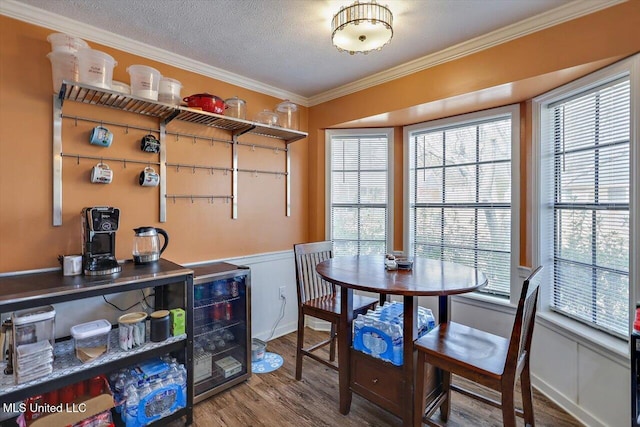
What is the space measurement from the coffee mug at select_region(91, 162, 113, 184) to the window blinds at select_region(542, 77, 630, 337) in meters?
3.19

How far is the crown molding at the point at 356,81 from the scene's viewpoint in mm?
1822

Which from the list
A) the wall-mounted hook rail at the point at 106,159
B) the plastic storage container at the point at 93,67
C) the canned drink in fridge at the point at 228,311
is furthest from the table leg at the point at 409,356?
the plastic storage container at the point at 93,67

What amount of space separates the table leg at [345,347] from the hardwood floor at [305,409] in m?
0.12

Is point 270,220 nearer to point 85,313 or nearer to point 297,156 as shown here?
point 297,156

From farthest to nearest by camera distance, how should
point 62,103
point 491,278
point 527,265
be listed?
point 491,278 → point 527,265 → point 62,103

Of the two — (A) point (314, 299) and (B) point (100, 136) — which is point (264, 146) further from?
(A) point (314, 299)

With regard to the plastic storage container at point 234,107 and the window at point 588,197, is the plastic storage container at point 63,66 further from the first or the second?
the window at point 588,197

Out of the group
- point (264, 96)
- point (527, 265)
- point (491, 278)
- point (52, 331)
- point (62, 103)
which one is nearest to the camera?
point (52, 331)

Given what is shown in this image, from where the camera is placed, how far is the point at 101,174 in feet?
6.72

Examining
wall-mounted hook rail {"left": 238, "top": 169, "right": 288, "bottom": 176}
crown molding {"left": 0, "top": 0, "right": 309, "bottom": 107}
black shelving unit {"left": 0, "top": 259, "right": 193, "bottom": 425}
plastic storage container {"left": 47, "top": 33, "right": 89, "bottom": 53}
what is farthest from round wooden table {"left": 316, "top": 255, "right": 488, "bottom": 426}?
plastic storage container {"left": 47, "top": 33, "right": 89, "bottom": 53}

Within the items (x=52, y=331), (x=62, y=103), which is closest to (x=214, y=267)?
(x=52, y=331)

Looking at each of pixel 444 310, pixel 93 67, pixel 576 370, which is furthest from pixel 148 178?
pixel 576 370

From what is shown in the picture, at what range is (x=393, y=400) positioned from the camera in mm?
1792

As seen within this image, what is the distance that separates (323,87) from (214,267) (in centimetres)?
205
